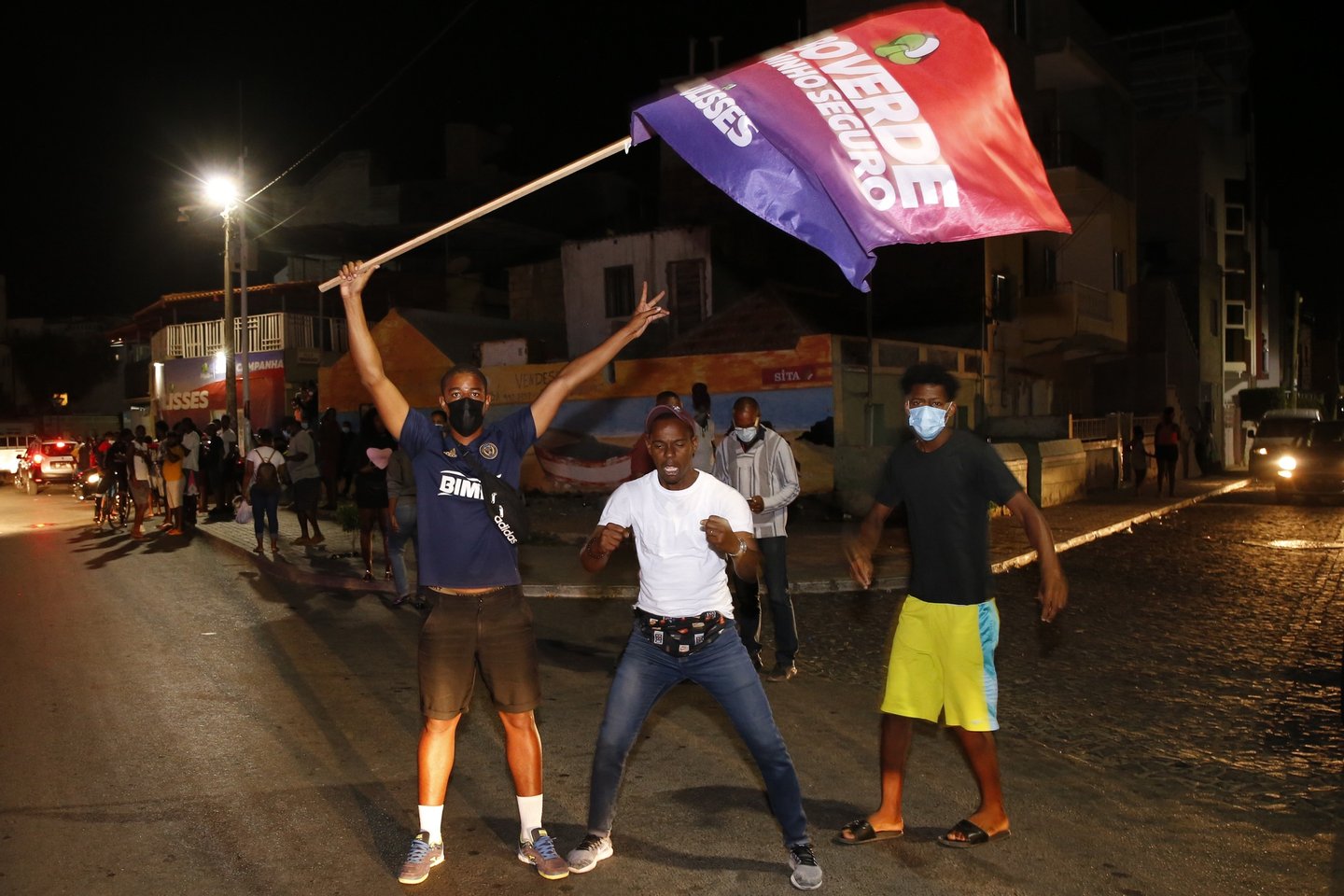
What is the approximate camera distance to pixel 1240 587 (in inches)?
477

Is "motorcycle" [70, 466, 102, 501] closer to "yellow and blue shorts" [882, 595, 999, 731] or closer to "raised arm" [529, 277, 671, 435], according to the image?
"raised arm" [529, 277, 671, 435]

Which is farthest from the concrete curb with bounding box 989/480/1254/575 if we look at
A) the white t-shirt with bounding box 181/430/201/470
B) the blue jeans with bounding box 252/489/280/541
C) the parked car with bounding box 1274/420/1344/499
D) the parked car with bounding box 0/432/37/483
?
the parked car with bounding box 0/432/37/483

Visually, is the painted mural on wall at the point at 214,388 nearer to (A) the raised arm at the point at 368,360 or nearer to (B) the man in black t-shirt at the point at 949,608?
(A) the raised arm at the point at 368,360

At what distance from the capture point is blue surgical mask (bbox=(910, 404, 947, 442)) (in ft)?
15.5

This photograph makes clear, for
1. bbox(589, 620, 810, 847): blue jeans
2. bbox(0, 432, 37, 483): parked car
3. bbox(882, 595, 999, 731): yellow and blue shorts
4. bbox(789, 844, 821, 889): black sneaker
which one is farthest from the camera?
bbox(0, 432, 37, 483): parked car

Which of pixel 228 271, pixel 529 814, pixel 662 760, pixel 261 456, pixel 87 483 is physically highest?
pixel 228 271

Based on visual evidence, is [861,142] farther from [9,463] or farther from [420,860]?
[9,463]

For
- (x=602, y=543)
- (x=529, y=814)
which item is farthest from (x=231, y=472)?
(x=602, y=543)

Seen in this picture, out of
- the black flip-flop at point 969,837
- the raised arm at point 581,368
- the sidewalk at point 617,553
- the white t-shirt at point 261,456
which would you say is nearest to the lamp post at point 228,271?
the sidewalk at point 617,553

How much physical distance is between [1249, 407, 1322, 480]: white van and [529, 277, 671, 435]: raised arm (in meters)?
25.5

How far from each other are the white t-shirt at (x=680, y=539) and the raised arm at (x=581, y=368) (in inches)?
19.1

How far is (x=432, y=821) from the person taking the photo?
441 cm

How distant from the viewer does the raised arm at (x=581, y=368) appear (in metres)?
4.63

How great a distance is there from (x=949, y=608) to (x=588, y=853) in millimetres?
1711
